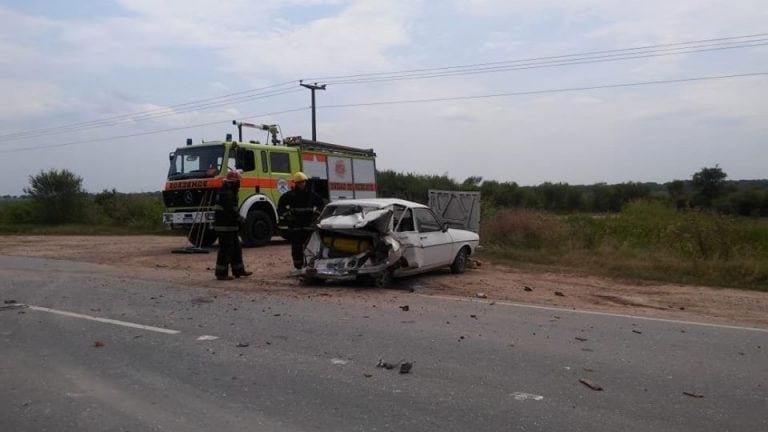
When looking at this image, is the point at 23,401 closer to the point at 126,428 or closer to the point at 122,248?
the point at 126,428

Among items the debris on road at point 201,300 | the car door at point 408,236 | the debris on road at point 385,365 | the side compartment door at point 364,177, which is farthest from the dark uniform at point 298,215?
the side compartment door at point 364,177

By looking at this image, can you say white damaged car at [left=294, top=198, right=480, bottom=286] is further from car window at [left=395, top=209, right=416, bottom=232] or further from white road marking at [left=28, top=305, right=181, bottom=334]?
white road marking at [left=28, top=305, right=181, bottom=334]

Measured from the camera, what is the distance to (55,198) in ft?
107

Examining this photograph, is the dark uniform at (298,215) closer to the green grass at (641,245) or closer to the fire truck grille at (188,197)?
the fire truck grille at (188,197)

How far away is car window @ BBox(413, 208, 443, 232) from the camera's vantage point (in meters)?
11.5

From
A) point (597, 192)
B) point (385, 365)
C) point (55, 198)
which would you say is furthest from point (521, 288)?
point (597, 192)

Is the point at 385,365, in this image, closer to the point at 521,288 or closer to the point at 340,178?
the point at 521,288

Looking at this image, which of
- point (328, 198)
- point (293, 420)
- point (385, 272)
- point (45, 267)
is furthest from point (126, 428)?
point (328, 198)

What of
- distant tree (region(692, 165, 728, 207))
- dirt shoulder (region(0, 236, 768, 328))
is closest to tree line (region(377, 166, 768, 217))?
distant tree (region(692, 165, 728, 207))

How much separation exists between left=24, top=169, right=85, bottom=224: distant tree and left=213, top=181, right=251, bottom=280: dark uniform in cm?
2468

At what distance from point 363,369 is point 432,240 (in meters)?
6.02

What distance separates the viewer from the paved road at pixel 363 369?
15.0ft

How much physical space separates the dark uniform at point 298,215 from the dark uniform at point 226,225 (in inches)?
33.6

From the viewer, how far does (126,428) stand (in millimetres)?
4363
